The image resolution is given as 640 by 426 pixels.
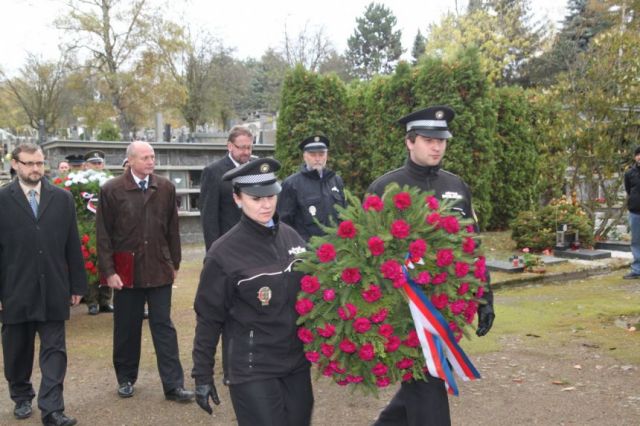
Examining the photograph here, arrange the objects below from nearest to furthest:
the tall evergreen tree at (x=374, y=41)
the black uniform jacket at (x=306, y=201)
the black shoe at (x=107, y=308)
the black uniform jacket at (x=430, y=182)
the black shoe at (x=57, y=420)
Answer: the black uniform jacket at (x=430, y=182) < the black shoe at (x=57, y=420) < the black uniform jacket at (x=306, y=201) < the black shoe at (x=107, y=308) < the tall evergreen tree at (x=374, y=41)

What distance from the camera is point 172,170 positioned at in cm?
1734

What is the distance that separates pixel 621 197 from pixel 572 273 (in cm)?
436

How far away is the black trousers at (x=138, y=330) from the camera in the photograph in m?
5.51

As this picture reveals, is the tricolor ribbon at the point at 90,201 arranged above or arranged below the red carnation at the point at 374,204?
below

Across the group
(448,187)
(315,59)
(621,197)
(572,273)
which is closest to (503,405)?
(448,187)

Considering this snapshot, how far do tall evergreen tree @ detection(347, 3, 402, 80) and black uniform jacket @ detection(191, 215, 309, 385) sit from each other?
70.4 meters

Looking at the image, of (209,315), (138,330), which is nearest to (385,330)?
(209,315)

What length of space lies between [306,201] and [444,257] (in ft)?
11.3

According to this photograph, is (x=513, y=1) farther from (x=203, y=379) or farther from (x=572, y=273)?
(x=203, y=379)

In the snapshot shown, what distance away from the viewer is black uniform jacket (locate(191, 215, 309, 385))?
10.8 feet

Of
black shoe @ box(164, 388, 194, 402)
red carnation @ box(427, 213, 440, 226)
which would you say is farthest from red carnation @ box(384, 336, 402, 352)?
black shoe @ box(164, 388, 194, 402)

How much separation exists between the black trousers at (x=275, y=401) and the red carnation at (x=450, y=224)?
1.07m

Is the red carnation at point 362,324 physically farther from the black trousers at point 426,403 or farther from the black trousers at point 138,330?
the black trousers at point 138,330

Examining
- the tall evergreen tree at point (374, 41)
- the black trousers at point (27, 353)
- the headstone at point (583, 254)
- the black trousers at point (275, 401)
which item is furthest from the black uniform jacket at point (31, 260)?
the tall evergreen tree at point (374, 41)
